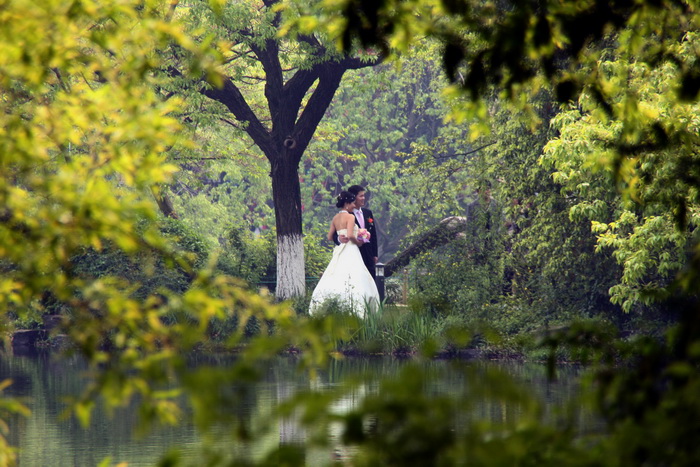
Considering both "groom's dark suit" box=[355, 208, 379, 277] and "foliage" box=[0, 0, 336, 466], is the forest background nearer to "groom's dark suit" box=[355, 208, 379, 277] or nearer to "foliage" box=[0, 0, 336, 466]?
"foliage" box=[0, 0, 336, 466]

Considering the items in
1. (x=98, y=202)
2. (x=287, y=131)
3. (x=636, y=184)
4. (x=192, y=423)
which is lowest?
(x=192, y=423)

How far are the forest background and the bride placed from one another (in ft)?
3.00

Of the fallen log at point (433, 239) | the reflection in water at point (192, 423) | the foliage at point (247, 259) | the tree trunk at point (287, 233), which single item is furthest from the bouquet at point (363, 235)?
the reflection in water at point (192, 423)

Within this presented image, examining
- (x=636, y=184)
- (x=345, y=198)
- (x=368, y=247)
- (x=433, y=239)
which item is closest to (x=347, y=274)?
(x=368, y=247)

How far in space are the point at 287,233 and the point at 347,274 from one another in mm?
2621

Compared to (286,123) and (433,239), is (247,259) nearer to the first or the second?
(286,123)

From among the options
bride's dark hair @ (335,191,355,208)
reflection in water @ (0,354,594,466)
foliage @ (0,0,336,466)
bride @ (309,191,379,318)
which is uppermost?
bride's dark hair @ (335,191,355,208)

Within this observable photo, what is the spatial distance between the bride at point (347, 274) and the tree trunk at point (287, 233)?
63.0 inches

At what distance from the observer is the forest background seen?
3.12 meters

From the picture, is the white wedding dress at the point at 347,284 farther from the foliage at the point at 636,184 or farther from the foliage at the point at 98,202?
the foliage at the point at 98,202

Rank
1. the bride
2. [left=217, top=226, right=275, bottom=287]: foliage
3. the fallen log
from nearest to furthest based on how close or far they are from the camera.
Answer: the bride, the fallen log, [left=217, top=226, right=275, bottom=287]: foliage

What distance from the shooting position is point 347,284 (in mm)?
21406

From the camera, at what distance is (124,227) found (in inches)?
121

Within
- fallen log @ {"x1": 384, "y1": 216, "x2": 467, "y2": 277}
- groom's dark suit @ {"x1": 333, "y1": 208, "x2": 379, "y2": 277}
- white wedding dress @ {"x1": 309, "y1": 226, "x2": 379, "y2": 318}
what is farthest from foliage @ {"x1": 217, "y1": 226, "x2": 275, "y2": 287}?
fallen log @ {"x1": 384, "y1": 216, "x2": 467, "y2": 277}
